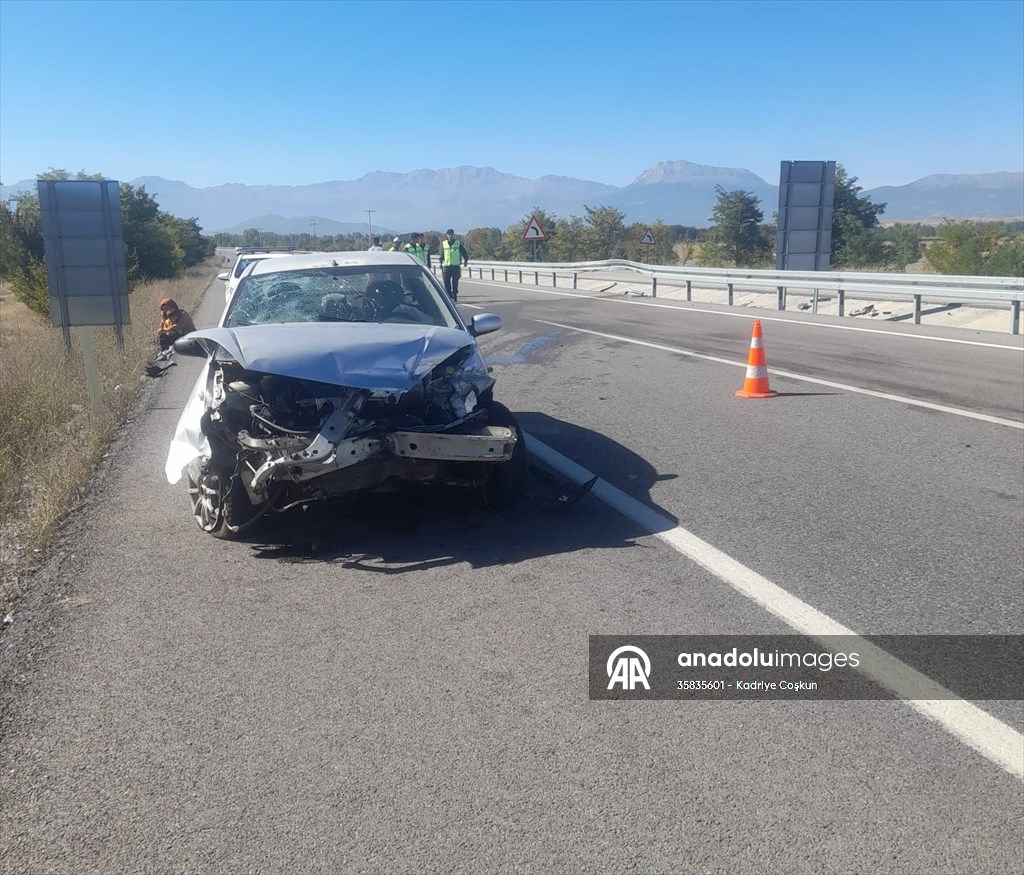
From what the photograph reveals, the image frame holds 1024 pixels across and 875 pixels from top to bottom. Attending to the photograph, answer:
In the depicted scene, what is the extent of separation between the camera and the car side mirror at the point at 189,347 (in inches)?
248

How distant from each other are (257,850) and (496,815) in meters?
0.72

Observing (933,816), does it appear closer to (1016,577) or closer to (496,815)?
(496,815)

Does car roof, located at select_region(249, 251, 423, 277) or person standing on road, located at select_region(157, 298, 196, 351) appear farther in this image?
person standing on road, located at select_region(157, 298, 196, 351)

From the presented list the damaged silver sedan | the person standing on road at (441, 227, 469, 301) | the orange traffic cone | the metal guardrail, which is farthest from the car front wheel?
the person standing on road at (441, 227, 469, 301)

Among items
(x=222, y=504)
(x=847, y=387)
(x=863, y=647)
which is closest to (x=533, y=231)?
(x=847, y=387)

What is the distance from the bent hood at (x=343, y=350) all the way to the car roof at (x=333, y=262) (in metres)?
1.39

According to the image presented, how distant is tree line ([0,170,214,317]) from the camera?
82.4ft

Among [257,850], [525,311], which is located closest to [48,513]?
[257,850]

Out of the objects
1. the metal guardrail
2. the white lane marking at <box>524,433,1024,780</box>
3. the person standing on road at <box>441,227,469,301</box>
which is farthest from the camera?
the person standing on road at <box>441,227,469,301</box>

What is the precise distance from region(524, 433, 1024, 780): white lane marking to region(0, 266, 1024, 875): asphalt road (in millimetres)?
75

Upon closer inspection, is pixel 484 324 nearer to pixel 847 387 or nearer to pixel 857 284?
pixel 847 387

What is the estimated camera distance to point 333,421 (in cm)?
542
